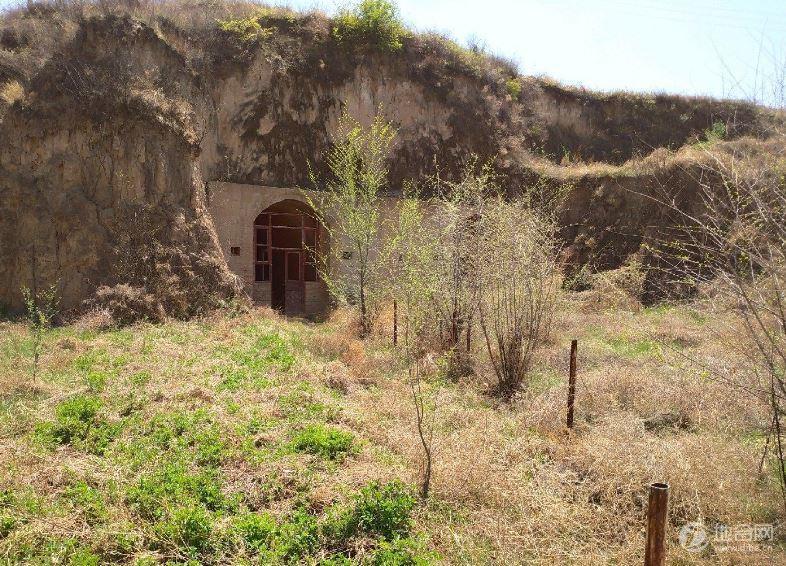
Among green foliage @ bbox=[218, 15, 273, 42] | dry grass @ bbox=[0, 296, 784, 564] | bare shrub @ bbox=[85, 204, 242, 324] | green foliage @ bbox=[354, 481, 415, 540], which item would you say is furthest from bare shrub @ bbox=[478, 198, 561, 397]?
green foliage @ bbox=[218, 15, 273, 42]

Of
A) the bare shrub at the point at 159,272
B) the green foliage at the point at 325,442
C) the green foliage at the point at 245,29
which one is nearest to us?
the green foliage at the point at 325,442

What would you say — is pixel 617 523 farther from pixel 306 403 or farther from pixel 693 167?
pixel 693 167

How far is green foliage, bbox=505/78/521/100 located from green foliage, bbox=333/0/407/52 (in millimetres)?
5389

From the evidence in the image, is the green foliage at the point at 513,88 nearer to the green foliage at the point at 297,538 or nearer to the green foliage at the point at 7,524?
the green foliage at the point at 297,538

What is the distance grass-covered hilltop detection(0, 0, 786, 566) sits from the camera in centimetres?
469

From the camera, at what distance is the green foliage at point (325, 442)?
236 inches

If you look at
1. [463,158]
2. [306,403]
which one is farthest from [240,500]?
[463,158]

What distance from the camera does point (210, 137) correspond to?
16.0 metres

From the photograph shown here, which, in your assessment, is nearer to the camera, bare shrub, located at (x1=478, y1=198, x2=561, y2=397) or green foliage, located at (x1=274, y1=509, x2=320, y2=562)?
green foliage, located at (x1=274, y1=509, x2=320, y2=562)

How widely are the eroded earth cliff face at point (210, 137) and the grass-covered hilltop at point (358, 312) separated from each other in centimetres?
8

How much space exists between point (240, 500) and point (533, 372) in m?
5.64

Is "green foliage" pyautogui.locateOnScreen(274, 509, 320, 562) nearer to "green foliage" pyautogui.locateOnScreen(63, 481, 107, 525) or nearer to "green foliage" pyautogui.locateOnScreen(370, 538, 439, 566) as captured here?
"green foliage" pyautogui.locateOnScreen(370, 538, 439, 566)

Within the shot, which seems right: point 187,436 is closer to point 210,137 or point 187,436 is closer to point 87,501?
point 87,501

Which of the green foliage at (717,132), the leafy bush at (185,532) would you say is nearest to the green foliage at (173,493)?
the leafy bush at (185,532)
